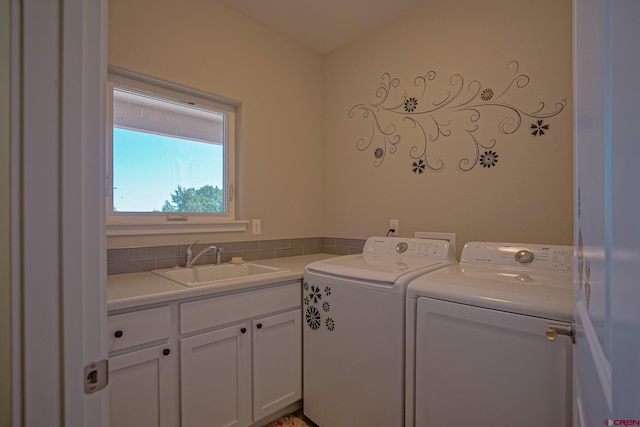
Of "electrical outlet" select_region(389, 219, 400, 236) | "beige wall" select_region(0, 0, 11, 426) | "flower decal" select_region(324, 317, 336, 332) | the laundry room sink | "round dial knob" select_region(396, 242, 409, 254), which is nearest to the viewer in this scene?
"beige wall" select_region(0, 0, 11, 426)

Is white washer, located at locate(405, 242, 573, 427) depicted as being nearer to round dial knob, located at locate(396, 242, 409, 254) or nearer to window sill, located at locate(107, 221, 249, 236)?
round dial knob, located at locate(396, 242, 409, 254)

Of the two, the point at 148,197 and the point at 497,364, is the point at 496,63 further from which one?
the point at 148,197

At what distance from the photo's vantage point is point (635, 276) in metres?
0.30

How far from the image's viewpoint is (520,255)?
1.52 meters

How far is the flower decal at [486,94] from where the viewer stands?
184cm

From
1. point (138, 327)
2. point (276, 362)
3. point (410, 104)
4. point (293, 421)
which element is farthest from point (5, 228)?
point (410, 104)

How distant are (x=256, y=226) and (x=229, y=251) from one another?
0.28 meters

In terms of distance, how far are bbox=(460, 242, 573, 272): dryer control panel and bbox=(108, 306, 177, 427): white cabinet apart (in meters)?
1.54

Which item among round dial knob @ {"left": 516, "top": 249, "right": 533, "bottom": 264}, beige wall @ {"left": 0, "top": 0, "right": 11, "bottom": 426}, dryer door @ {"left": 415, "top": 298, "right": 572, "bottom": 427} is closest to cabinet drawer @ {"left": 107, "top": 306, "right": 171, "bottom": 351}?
beige wall @ {"left": 0, "top": 0, "right": 11, "bottom": 426}

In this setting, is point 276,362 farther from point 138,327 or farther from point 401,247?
point 401,247

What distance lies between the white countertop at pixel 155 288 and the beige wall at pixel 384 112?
296 mm

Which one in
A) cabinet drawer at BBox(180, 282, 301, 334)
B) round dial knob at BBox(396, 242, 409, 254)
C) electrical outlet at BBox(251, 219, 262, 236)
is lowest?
cabinet drawer at BBox(180, 282, 301, 334)

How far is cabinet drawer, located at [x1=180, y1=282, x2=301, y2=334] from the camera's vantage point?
56.7 inches

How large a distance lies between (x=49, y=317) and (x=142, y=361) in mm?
1010
